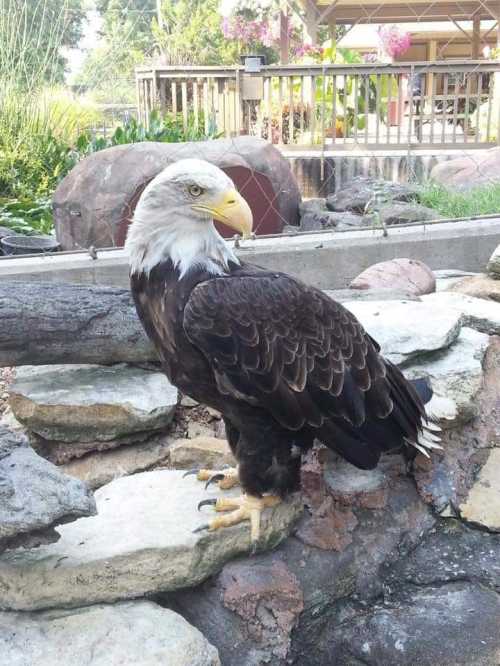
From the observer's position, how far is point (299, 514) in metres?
2.77

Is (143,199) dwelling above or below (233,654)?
above

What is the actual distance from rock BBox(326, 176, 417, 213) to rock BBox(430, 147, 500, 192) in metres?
0.44

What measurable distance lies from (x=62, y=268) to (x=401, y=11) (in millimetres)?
12835

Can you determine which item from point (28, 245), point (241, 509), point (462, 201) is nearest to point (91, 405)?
point (241, 509)

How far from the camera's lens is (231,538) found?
2.56 m

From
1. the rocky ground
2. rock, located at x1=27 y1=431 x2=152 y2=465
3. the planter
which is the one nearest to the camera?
the rocky ground

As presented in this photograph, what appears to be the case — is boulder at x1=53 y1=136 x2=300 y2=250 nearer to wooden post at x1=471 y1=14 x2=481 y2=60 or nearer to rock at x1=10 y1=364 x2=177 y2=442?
rock at x1=10 y1=364 x2=177 y2=442

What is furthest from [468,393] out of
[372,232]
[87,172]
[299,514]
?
[87,172]

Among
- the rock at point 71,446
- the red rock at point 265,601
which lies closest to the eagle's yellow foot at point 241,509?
the red rock at point 265,601

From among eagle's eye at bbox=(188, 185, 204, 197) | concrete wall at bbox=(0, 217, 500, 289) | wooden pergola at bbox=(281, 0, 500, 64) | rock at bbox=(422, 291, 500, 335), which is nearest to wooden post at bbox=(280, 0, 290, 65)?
wooden pergola at bbox=(281, 0, 500, 64)

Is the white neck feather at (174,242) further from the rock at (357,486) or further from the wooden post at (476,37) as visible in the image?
the wooden post at (476,37)

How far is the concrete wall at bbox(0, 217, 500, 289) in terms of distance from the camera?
4.79m

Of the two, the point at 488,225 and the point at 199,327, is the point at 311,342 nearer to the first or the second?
the point at 199,327

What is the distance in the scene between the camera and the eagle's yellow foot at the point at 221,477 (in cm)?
286
